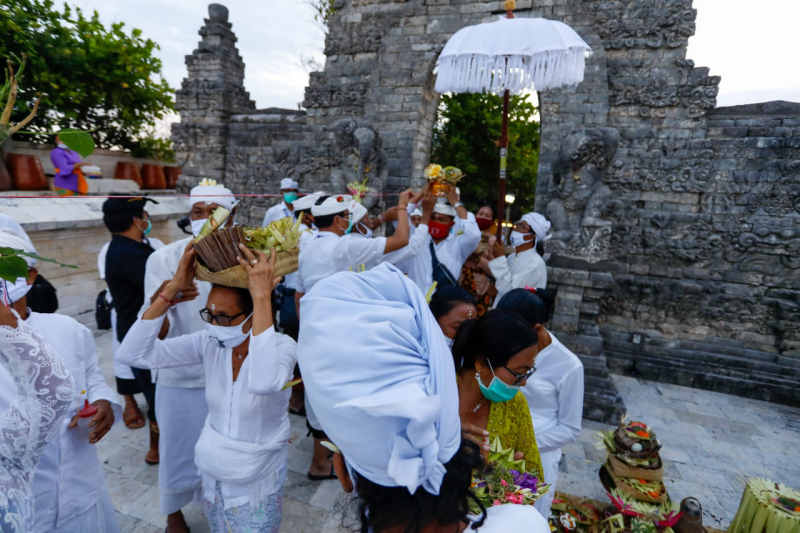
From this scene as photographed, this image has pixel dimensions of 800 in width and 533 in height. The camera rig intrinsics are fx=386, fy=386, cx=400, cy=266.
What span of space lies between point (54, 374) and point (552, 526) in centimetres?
316

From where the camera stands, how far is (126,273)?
3.27 meters

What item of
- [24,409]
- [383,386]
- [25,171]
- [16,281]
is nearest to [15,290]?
[16,281]

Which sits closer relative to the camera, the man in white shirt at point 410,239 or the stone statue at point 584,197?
the man in white shirt at point 410,239

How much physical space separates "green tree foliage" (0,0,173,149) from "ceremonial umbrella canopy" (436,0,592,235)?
27.1ft

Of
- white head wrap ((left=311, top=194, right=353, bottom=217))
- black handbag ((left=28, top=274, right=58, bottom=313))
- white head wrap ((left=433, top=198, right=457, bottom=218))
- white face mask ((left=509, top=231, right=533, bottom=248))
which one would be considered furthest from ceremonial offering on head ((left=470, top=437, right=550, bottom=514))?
black handbag ((left=28, top=274, right=58, bottom=313))

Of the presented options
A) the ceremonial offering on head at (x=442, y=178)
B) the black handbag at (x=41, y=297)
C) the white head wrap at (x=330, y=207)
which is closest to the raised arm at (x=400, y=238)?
the white head wrap at (x=330, y=207)

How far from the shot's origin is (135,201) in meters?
3.33

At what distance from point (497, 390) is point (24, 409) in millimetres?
1834

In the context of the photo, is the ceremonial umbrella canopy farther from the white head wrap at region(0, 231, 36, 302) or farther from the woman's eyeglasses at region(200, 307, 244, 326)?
the white head wrap at region(0, 231, 36, 302)

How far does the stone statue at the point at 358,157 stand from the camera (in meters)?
7.11

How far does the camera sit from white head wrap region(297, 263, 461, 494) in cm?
105

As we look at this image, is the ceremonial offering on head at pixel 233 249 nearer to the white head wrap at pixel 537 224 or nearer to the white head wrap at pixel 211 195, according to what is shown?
the white head wrap at pixel 211 195

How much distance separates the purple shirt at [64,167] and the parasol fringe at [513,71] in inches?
330

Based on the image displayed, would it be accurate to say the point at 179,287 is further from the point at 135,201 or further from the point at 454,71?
the point at 454,71
